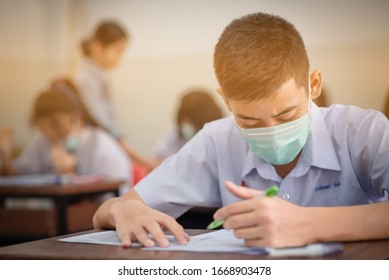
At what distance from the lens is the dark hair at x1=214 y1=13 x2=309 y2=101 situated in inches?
47.8

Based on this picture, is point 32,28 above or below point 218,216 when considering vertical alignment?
above

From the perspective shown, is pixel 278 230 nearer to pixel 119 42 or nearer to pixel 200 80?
pixel 200 80

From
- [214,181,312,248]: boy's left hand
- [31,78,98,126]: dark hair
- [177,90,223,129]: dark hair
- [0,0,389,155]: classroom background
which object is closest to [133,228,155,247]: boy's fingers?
[214,181,312,248]: boy's left hand

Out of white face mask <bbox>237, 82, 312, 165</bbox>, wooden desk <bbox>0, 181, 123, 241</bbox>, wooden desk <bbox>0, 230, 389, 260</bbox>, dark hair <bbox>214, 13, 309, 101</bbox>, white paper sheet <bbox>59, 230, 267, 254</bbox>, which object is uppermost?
dark hair <bbox>214, 13, 309, 101</bbox>

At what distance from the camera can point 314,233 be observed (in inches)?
39.4

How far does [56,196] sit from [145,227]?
1.94 meters

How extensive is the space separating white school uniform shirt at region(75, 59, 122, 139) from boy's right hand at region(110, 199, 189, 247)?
125 inches

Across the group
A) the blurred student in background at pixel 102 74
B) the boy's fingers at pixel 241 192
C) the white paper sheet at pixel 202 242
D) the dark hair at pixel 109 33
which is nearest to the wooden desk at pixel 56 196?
the blurred student in background at pixel 102 74

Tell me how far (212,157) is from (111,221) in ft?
0.89

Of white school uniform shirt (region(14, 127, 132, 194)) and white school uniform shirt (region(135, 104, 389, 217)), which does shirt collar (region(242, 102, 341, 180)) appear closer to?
white school uniform shirt (region(135, 104, 389, 217))

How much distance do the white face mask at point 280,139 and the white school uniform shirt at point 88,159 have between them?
248 cm

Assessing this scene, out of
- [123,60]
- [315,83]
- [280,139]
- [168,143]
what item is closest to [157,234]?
[280,139]

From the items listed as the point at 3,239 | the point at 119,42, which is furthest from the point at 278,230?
the point at 119,42

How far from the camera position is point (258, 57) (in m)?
1.24
